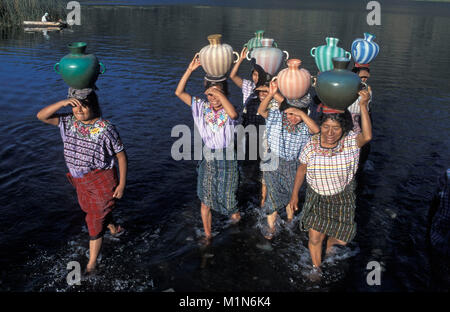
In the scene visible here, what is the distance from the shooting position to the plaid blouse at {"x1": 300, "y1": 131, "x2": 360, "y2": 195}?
3789 millimetres

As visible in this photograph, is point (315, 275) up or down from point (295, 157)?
down

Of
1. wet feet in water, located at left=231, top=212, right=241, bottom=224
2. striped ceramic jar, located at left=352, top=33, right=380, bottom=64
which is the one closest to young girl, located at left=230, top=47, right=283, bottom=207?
wet feet in water, located at left=231, top=212, right=241, bottom=224

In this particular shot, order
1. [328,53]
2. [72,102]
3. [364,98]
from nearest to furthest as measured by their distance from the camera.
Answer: [364,98] → [72,102] → [328,53]

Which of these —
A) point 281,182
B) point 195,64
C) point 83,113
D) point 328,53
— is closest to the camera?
point 83,113

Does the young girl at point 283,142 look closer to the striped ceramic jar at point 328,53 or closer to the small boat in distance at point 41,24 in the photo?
the striped ceramic jar at point 328,53

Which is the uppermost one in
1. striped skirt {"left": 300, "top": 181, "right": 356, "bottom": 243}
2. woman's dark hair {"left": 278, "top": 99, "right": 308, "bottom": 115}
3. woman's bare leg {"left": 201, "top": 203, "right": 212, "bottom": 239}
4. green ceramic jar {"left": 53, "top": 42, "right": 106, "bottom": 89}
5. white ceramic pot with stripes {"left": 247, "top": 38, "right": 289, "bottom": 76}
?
white ceramic pot with stripes {"left": 247, "top": 38, "right": 289, "bottom": 76}

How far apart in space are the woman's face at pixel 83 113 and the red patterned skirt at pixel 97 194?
0.58 metres

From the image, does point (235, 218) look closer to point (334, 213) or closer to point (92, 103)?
point (334, 213)

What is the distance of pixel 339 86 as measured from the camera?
356 centimetres

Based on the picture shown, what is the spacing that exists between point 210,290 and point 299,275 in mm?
1114

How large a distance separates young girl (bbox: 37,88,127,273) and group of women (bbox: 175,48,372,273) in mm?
1013

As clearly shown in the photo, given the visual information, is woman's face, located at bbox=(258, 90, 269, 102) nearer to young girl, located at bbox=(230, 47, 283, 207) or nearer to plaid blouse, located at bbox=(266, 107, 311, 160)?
young girl, located at bbox=(230, 47, 283, 207)

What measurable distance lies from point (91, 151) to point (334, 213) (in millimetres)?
2697

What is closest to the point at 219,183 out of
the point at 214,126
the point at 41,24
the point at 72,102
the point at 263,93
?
the point at 214,126
